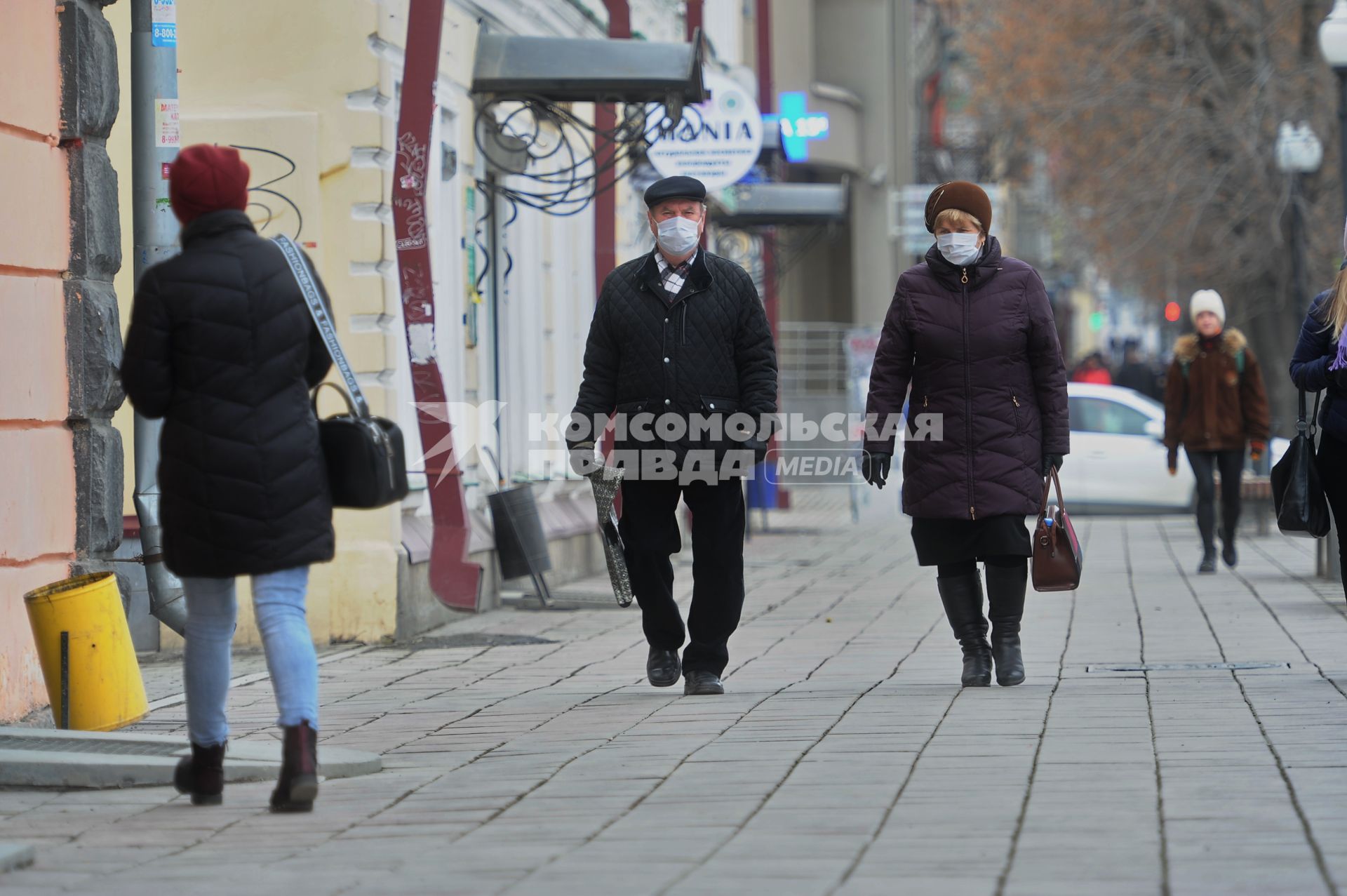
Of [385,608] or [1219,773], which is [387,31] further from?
[1219,773]

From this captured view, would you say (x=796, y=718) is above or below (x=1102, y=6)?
below

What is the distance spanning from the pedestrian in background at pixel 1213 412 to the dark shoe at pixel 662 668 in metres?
7.18

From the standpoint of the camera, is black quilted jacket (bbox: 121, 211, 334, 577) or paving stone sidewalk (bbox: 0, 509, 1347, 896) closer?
paving stone sidewalk (bbox: 0, 509, 1347, 896)

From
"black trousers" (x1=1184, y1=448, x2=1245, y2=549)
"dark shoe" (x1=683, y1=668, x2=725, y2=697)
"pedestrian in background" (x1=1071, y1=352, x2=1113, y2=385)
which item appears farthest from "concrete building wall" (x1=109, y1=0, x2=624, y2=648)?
"pedestrian in background" (x1=1071, y1=352, x2=1113, y2=385)

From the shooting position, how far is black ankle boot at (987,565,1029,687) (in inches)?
319

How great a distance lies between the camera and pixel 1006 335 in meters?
7.94

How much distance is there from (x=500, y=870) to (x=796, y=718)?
2.53 metres

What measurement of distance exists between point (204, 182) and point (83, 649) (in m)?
1.92

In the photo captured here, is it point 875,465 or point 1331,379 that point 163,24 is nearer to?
point 875,465

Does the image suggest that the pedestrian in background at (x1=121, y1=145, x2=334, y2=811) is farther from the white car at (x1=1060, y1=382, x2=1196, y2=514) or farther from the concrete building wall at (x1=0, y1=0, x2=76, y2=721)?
the white car at (x1=1060, y1=382, x2=1196, y2=514)

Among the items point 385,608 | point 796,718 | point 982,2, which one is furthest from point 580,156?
point 982,2

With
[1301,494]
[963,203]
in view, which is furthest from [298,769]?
[1301,494]

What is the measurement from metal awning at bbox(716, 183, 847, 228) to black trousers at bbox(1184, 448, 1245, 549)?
6648 mm

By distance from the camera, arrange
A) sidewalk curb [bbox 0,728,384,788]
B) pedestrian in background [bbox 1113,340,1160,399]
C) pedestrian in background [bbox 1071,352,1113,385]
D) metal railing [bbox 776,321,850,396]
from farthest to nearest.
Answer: pedestrian in background [bbox 1113,340,1160,399]
pedestrian in background [bbox 1071,352,1113,385]
metal railing [bbox 776,321,850,396]
sidewalk curb [bbox 0,728,384,788]
